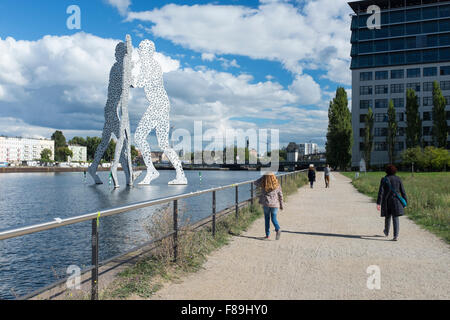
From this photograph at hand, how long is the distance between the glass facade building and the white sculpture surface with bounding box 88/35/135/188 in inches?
1929

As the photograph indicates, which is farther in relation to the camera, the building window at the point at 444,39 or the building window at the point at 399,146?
the building window at the point at 399,146

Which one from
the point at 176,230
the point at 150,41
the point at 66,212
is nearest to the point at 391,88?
the point at 150,41

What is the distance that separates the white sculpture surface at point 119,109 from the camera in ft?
135

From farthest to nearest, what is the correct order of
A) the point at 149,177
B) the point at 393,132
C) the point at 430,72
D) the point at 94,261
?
the point at 430,72, the point at 393,132, the point at 149,177, the point at 94,261

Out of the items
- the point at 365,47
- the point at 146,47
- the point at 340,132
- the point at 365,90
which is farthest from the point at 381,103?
the point at 146,47

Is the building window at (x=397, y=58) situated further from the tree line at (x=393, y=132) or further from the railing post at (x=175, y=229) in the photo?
the railing post at (x=175, y=229)

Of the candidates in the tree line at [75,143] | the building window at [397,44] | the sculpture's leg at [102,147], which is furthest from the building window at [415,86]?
the tree line at [75,143]

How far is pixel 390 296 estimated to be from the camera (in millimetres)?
4828

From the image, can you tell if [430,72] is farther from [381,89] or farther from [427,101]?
[381,89]

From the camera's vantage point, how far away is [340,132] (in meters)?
65.1

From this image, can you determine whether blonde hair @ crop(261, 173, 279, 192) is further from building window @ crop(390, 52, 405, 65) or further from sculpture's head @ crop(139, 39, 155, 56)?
building window @ crop(390, 52, 405, 65)

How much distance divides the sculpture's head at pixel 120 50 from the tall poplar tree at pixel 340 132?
1495 inches

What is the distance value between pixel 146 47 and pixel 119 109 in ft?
25.2
